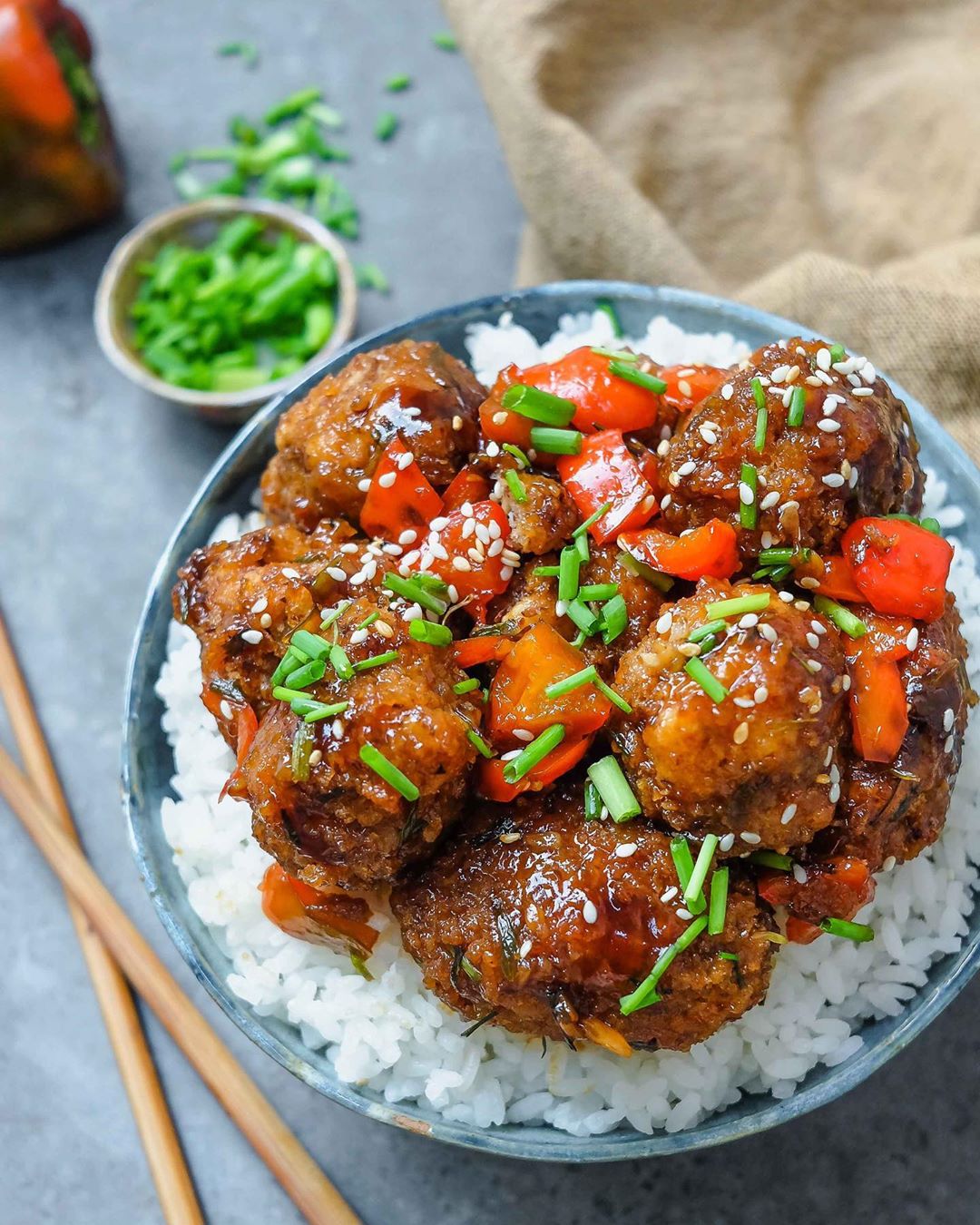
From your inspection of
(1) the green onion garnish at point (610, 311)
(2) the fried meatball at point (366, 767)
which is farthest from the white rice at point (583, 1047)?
(1) the green onion garnish at point (610, 311)

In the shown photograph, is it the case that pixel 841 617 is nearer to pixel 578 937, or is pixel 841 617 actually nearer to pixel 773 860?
pixel 773 860

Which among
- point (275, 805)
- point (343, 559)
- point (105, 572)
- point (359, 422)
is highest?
point (359, 422)

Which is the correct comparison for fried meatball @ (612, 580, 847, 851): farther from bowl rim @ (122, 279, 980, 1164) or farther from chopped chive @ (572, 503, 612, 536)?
bowl rim @ (122, 279, 980, 1164)

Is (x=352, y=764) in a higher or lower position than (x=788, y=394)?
lower

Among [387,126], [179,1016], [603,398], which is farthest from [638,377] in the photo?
[387,126]

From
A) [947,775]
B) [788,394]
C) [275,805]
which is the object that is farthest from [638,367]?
[275,805]

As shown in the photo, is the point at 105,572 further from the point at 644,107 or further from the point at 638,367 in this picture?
the point at 644,107
